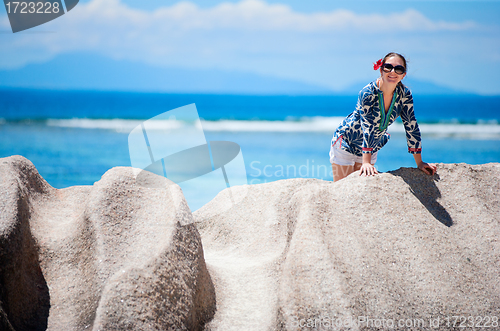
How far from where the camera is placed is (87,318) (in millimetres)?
1883

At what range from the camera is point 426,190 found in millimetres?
2580

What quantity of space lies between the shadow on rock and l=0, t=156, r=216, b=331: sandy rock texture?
5.14 feet

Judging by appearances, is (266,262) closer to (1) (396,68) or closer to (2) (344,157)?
(2) (344,157)

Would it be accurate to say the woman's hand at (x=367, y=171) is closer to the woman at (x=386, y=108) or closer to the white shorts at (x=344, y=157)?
the woman at (x=386, y=108)

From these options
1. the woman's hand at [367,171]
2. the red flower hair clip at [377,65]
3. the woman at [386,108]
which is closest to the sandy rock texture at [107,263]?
the woman's hand at [367,171]

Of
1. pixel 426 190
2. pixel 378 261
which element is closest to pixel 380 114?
pixel 426 190

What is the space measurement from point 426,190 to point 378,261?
0.82m

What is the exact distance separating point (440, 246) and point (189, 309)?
159cm

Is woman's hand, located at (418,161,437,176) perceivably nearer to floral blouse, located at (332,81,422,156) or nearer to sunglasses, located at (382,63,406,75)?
floral blouse, located at (332,81,422,156)

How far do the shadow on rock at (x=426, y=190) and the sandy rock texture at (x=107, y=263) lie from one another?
1566mm

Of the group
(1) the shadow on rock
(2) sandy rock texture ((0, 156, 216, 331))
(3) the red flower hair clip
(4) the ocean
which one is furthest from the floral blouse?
(4) the ocean

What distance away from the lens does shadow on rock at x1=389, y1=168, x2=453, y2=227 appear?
96.9 inches

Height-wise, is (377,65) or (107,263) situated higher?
(377,65)

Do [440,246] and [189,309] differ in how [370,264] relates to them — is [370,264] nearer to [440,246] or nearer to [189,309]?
[440,246]
